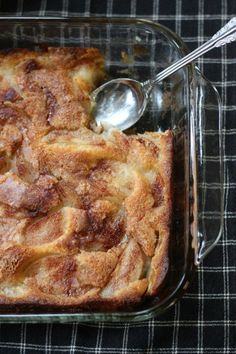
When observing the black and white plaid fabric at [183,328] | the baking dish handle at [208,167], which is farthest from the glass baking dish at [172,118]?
the black and white plaid fabric at [183,328]

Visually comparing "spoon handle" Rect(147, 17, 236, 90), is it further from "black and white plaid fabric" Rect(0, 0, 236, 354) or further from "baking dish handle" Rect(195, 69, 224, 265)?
"black and white plaid fabric" Rect(0, 0, 236, 354)

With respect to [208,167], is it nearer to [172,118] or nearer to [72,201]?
[172,118]

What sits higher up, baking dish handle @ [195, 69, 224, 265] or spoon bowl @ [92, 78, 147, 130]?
spoon bowl @ [92, 78, 147, 130]

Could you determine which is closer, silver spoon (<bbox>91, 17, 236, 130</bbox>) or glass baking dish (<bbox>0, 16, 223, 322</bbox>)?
glass baking dish (<bbox>0, 16, 223, 322</bbox>)

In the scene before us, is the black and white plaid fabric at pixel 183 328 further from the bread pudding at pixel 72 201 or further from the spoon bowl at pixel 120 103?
the spoon bowl at pixel 120 103

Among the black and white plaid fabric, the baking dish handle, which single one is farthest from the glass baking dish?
Result: the black and white plaid fabric

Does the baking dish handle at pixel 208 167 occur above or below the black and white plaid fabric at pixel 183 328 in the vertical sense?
above

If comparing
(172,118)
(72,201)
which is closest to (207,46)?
(172,118)
